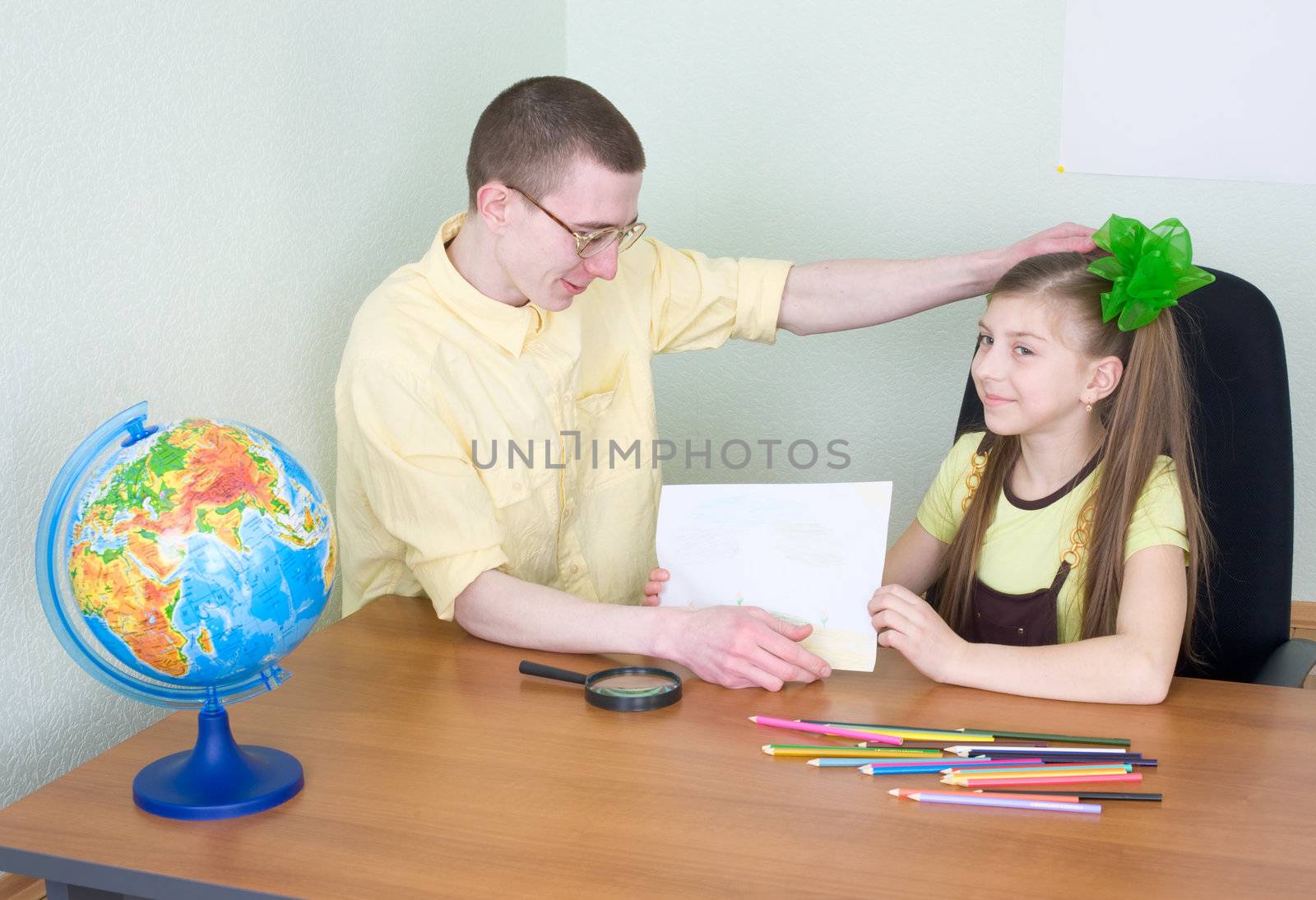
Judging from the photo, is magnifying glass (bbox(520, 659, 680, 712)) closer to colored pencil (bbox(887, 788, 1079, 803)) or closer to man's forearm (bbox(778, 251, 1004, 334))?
colored pencil (bbox(887, 788, 1079, 803))

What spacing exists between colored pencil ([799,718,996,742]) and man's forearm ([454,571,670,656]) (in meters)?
0.27

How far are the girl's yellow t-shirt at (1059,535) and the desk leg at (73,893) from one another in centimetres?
120

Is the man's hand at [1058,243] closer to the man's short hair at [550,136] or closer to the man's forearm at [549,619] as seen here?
the man's short hair at [550,136]

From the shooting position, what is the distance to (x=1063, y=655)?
1.43 m

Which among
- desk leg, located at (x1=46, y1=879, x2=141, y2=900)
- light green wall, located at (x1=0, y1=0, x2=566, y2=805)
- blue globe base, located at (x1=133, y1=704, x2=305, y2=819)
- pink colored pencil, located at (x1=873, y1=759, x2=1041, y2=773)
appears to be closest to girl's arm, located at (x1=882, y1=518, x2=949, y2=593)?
pink colored pencil, located at (x1=873, y1=759, x2=1041, y2=773)

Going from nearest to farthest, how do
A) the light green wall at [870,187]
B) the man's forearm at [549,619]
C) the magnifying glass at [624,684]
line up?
the magnifying glass at [624,684] < the man's forearm at [549,619] < the light green wall at [870,187]

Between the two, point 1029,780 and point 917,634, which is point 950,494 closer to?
point 917,634

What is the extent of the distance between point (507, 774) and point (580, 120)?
91 cm

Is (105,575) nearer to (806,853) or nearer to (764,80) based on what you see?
(806,853)

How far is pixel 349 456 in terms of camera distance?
5.65 feet

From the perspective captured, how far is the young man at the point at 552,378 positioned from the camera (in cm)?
156

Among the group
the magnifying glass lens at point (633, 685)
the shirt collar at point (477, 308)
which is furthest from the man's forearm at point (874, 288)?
the magnifying glass lens at point (633, 685)

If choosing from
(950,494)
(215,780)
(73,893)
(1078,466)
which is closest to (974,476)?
(950,494)

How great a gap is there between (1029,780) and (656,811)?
37 cm
